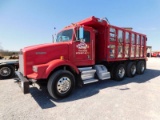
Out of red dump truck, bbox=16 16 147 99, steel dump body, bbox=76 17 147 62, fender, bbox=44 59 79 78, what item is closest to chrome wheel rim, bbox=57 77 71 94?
red dump truck, bbox=16 16 147 99

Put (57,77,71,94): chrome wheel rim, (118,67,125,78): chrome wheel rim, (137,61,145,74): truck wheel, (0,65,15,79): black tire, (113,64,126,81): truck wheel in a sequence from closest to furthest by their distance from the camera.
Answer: (57,77,71,94): chrome wheel rim < (113,64,126,81): truck wheel < (118,67,125,78): chrome wheel rim < (0,65,15,79): black tire < (137,61,145,74): truck wheel

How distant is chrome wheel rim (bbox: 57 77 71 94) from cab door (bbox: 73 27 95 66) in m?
1.03

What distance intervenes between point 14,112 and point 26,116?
48 centimetres

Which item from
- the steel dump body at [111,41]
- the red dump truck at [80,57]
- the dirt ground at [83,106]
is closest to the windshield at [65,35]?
the red dump truck at [80,57]

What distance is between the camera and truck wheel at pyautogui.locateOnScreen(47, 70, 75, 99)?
4500 mm

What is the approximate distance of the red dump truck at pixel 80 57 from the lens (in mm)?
4566

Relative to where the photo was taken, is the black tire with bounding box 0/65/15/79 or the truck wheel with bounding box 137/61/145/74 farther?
the truck wheel with bounding box 137/61/145/74

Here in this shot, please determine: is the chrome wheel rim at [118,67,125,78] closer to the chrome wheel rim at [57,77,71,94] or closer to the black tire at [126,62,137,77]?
the black tire at [126,62,137,77]

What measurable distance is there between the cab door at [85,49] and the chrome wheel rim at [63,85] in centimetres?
103

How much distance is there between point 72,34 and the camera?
542 centimetres

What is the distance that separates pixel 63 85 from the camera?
476 centimetres

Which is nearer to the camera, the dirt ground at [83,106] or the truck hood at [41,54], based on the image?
the dirt ground at [83,106]

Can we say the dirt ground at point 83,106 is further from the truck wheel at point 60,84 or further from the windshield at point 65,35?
the windshield at point 65,35

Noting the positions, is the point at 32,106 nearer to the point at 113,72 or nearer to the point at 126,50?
the point at 113,72
